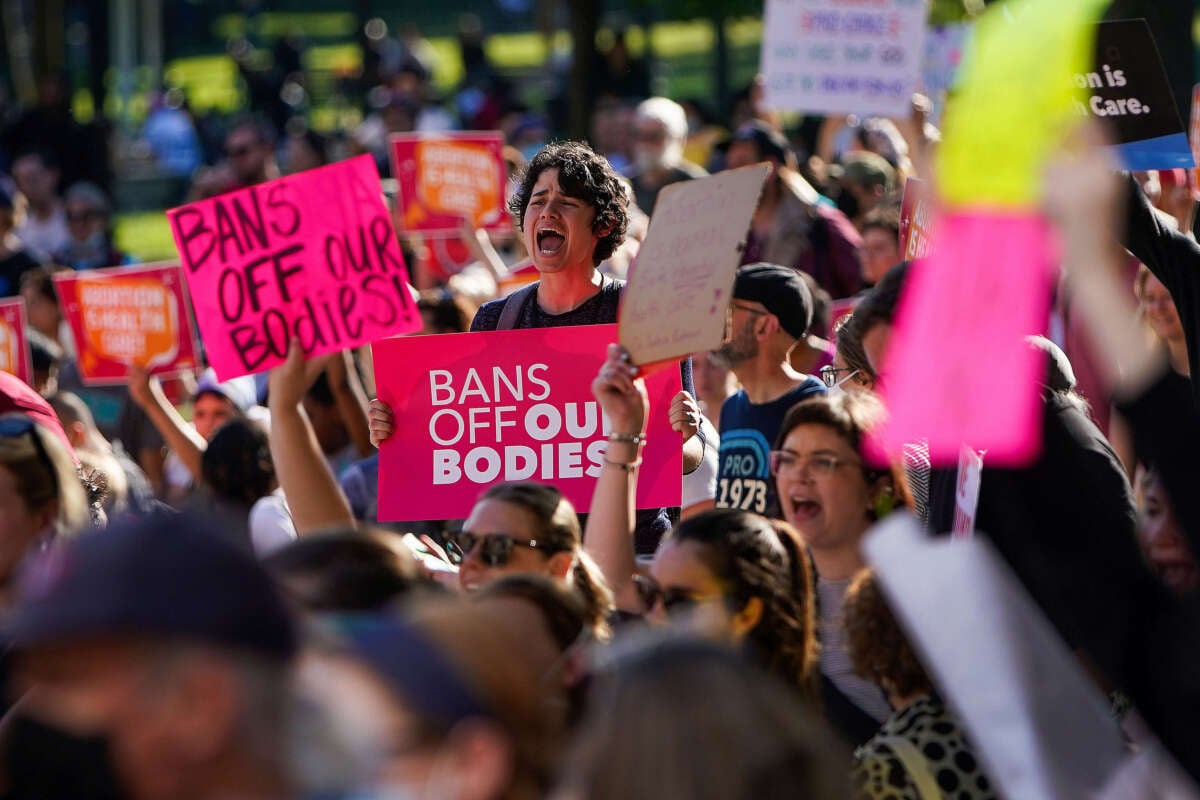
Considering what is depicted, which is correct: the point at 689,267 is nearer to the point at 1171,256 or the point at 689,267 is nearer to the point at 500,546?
the point at 500,546

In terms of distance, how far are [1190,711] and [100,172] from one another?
19.4 m

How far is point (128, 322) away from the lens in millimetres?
8406

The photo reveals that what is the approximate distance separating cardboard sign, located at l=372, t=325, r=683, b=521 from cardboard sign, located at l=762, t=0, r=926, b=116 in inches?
143

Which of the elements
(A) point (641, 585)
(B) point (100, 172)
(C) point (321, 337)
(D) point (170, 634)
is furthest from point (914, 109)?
(B) point (100, 172)

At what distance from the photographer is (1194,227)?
585 cm

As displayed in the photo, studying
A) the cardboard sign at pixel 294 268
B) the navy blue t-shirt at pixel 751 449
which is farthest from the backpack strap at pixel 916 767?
the cardboard sign at pixel 294 268

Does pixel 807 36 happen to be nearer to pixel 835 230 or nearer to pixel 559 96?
pixel 835 230

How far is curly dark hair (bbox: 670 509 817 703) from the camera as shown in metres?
3.63

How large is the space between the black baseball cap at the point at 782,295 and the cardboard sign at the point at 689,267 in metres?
1.53

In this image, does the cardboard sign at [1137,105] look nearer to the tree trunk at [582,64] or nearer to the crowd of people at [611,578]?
the crowd of people at [611,578]

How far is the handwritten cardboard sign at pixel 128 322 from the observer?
8328mm

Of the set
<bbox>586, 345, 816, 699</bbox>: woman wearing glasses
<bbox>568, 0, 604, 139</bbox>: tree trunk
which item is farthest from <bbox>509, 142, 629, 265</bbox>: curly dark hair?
<bbox>568, 0, 604, 139</bbox>: tree trunk

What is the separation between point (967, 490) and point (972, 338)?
1.25m

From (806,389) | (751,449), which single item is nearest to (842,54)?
(806,389)
